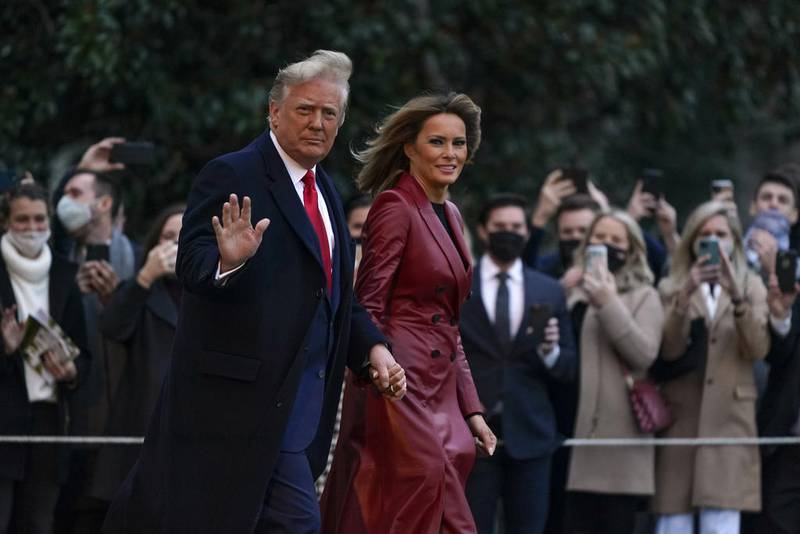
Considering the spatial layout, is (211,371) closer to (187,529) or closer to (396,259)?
(187,529)

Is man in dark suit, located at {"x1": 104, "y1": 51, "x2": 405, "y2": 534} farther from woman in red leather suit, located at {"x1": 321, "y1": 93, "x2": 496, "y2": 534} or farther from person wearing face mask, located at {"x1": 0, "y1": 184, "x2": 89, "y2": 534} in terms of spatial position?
person wearing face mask, located at {"x1": 0, "y1": 184, "x2": 89, "y2": 534}

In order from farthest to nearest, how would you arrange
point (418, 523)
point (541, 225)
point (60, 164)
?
point (60, 164), point (541, 225), point (418, 523)

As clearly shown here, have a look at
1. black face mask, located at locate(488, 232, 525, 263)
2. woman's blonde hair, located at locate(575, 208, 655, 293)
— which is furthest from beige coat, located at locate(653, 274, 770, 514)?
black face mask, located at locate(488, 232, 525, 263)

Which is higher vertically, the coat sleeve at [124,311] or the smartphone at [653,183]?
the smartphone at [653,183]

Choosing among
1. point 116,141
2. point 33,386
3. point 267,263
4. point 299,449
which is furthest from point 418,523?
point 116,141

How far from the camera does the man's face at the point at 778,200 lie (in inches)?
402

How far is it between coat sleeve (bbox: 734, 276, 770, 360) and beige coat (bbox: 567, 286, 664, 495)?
443mm

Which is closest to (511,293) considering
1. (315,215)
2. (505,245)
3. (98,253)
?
(505,245)

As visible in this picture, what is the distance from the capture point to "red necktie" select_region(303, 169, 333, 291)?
623cm

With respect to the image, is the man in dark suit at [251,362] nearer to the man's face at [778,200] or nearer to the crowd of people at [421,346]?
the crowd of people at [421,346]

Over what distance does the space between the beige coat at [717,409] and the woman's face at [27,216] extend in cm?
324

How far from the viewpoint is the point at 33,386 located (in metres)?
8.76

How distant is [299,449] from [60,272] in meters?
3.20

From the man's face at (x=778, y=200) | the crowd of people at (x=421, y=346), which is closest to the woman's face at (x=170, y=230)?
the crowd of people at (x=421, y=346)
